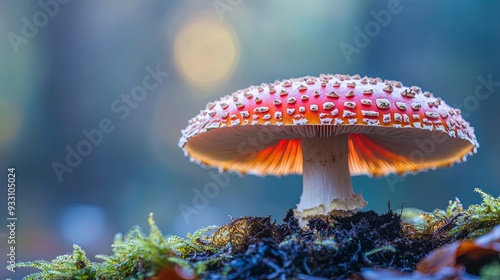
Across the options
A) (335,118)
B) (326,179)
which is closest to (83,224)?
(326,179)

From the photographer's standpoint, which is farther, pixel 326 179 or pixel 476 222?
pixel 326 179

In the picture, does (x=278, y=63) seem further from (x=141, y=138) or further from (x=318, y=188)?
(x=318, y=188)

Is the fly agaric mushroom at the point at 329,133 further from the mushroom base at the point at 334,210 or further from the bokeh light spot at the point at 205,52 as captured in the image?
the bokeh light spot at the point at 205,52

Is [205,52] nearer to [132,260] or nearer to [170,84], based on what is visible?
[170,84]

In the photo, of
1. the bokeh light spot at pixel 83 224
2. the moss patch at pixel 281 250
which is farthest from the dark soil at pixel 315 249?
the bokeh light spot at pixel 83 224

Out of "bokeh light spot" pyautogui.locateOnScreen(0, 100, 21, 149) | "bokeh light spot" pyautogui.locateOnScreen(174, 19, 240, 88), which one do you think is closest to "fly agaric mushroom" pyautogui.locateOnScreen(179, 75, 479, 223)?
"bokeh light spot" pyautogui.locateOnScreen(0, 100, 21, 149)

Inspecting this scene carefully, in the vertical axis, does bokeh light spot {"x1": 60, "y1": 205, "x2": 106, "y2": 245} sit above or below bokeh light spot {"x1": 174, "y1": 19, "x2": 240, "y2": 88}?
below

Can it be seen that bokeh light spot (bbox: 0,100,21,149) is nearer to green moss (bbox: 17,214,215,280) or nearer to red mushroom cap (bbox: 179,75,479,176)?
red mushroom cap (bbox: 179,75,479,176)

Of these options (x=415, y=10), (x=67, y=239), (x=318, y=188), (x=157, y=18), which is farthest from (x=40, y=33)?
(x=318, y=188)
